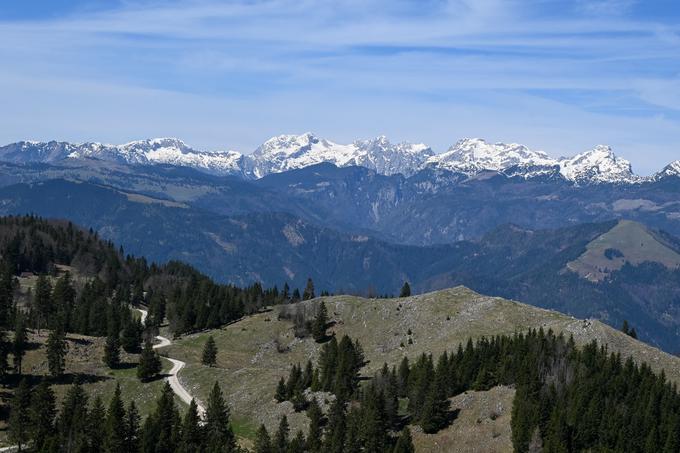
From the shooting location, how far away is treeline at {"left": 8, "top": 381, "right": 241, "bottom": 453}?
343 ft

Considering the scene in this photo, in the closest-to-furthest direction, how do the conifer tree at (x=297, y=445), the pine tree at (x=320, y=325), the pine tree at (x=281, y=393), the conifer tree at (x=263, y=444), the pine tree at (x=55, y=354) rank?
the conifer tree at (x=297, y=445) → the conifer tree at (x=263, y=444) → the pine tree at (x=281, y=393) → the pine tree at (x=55, y=354) → the pine tree at (x=320, y=325)

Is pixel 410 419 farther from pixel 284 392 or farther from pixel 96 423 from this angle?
pixel 96 423

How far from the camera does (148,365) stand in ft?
458

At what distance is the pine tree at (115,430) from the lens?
10338 centimetres

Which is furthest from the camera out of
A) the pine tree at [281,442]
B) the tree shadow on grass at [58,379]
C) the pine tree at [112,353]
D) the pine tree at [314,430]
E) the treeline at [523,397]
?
the pine tree at [112,353]

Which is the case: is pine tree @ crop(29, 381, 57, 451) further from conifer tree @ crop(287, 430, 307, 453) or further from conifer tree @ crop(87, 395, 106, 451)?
conifer tree @ crop(287, 430, 307, 453)

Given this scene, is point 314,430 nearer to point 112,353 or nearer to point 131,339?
point 112,353

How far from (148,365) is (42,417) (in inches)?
1231

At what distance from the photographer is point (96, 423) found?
352 ft

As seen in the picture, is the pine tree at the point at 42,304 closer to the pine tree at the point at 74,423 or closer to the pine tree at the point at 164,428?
the pine tree at the point at 74,423

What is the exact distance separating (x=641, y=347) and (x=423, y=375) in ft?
172

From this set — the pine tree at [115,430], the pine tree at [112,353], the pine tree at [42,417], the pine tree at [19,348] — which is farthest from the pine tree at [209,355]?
the pine tree at [115,430]

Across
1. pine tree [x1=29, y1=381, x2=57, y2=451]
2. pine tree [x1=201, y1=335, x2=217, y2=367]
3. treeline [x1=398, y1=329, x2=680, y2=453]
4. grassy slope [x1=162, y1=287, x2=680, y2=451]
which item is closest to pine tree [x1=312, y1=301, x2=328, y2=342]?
grassy slope [x1=162, y1=287, x2=680, y2=451]

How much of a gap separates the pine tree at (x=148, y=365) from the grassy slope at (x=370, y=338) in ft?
18.6
